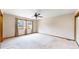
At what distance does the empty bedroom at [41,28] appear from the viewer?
4223 mm

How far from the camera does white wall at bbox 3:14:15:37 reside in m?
5.32

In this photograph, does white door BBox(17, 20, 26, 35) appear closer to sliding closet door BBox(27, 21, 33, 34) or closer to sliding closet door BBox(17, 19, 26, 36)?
sliding closet door BBox(17, 19, 26, 36)

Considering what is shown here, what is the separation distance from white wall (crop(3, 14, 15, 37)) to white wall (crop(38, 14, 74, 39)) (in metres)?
3.29

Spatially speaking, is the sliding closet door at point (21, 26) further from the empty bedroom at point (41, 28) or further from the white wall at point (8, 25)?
the white wall at point (8, 25)

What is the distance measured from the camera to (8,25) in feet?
18.4

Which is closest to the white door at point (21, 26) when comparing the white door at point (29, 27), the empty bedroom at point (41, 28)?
the empty bedroom at point (41, 28)

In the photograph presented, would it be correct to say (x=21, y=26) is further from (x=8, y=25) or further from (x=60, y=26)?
(x=60, y=26)

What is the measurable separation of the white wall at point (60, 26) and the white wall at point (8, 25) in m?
3.29

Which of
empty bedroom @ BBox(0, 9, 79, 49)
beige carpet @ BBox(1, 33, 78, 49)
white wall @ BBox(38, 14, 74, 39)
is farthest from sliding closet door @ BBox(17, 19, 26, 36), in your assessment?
beige carpet @ BBox(1, 33, 78, 49)

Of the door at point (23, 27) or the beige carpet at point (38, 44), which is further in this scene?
the door at point (23, 27)

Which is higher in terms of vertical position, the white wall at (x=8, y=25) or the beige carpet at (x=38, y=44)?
the white wall at (x=8, y=25)
